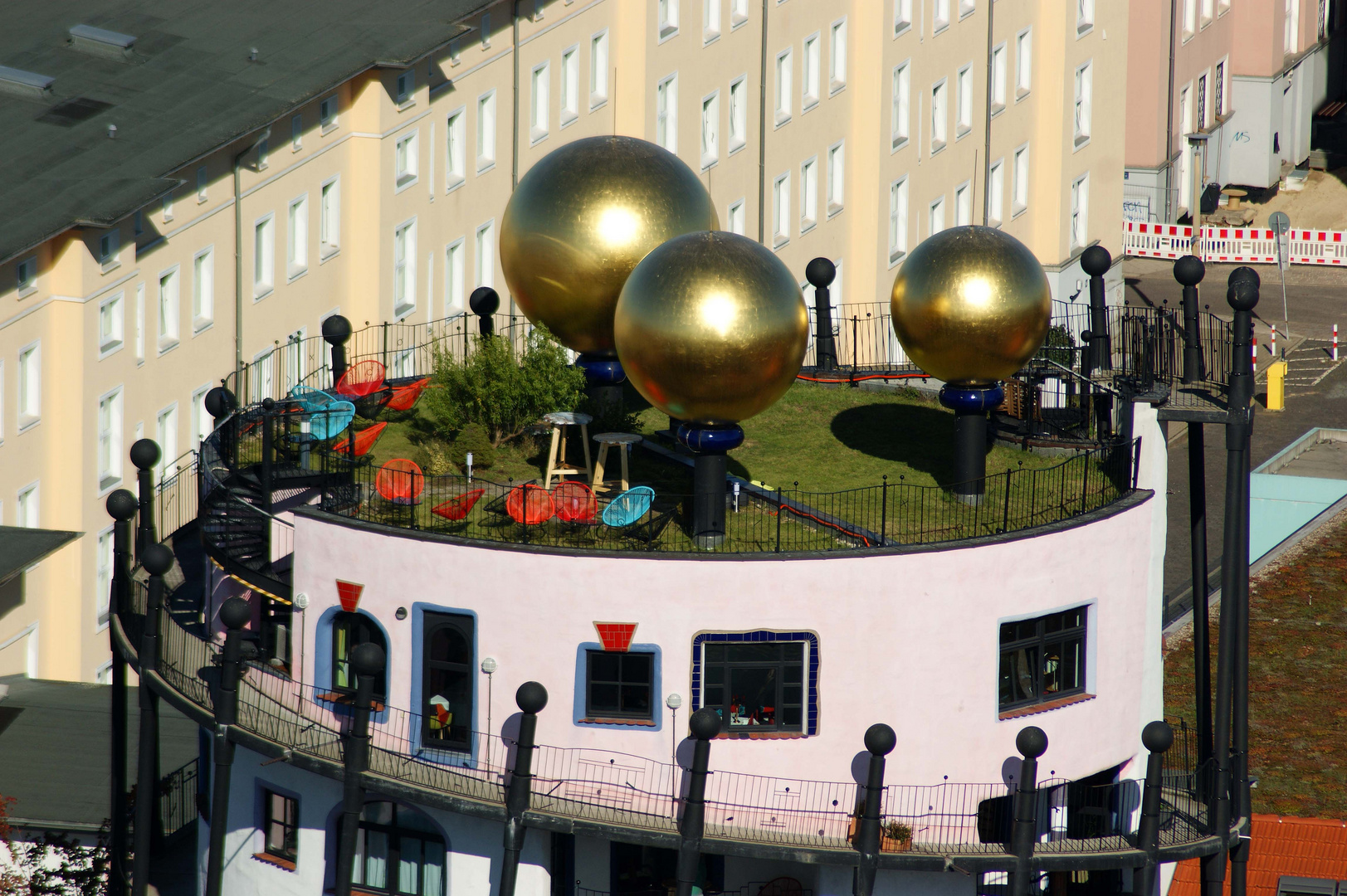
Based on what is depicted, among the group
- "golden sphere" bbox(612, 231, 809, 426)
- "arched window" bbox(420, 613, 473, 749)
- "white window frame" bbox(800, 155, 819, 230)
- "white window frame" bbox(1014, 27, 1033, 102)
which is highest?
"white window frame" bbox(1014, 27, 1033, 102)

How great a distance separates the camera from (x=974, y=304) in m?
35.5

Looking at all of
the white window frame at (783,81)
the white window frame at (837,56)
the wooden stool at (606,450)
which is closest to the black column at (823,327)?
the wooden stool at (606,450)

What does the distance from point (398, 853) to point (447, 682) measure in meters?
2.66

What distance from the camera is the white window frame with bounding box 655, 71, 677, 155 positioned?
204ft

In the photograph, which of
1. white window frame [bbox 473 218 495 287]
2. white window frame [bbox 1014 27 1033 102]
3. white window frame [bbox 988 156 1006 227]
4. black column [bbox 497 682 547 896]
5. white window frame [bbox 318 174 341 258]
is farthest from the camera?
white window frame [bbox 1014 27 1033 102]

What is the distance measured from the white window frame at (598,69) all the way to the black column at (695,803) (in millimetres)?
31518

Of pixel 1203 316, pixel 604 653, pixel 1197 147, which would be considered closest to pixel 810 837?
pixel 604 653

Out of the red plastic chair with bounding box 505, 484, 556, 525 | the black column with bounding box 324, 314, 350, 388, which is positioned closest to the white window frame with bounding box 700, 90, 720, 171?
the black column with bounding box 324, 314, 350, 388

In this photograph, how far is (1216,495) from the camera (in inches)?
2403

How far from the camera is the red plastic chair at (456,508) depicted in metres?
33.6

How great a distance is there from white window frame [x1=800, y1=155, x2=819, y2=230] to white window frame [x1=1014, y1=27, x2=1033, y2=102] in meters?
10.4

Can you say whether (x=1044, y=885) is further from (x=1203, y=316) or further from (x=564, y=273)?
(x=1203, y=316)

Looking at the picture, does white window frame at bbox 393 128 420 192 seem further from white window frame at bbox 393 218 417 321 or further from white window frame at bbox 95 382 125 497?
white window frame at bbox 95 382 125 497

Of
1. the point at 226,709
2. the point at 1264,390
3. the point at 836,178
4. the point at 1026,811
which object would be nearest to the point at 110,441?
the point at 226,709
